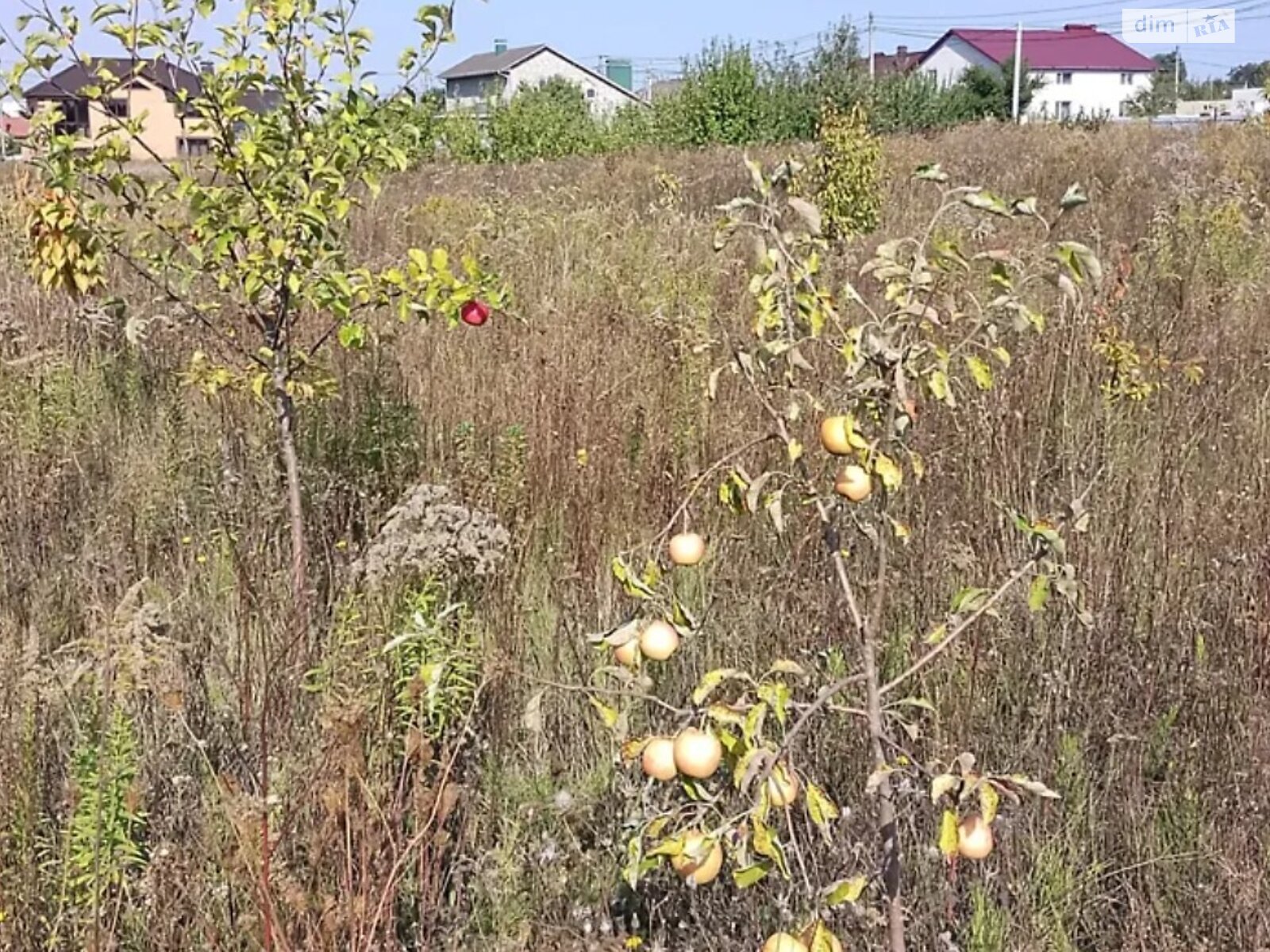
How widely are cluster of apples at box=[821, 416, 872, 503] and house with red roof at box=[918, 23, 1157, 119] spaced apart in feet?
234

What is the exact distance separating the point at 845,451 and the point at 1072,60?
76.7 meters

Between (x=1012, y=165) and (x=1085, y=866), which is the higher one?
(x=1012, y=165)

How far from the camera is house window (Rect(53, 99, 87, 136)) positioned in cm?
276

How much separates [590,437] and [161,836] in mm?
1859

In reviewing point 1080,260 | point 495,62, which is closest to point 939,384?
point 1080,260

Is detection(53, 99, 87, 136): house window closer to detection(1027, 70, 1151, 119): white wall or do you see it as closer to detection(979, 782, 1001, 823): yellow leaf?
detection(979, 782, 1001, 823): yellow leaf

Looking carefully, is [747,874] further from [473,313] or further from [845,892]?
[473,313]

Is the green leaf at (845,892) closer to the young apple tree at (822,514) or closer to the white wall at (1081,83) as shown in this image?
the young apple tree at (822,514)

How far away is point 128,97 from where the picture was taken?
2.78m

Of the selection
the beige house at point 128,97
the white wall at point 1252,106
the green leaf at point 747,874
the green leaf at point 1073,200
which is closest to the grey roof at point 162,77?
the beige house at point 128,97

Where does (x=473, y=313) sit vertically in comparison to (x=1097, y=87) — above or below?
below

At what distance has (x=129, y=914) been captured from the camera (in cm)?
187

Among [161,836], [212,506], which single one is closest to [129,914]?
[161,836]

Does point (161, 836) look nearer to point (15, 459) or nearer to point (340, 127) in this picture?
point (340, 127)
